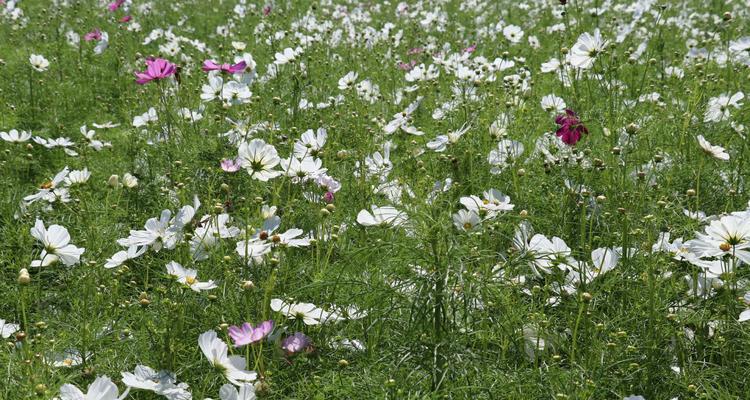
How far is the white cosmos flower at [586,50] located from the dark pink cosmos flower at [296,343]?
3.67 feet

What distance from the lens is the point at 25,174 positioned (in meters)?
2.67

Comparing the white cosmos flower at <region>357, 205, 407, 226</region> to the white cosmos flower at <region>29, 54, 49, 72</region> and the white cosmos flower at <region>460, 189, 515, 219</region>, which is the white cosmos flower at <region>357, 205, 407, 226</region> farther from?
the white cosmos flower at <region>29, 54, 49, 72</region>

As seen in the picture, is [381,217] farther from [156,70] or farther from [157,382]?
[156,70]

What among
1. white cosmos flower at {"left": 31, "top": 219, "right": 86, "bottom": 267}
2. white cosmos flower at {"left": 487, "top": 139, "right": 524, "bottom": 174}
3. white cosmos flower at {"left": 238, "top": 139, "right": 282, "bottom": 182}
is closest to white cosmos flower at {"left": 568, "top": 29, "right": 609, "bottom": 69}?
white cosmos flower at {"left": 487, "top": 139, "right": 524, "bottom": 174}

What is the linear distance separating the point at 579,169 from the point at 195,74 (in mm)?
2383

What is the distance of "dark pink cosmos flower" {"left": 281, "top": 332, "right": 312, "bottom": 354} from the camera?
1454 mm

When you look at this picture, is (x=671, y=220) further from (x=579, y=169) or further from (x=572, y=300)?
(x=572, y=300)

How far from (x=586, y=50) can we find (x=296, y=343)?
1.21m

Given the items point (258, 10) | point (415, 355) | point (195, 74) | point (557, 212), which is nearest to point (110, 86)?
point (195, 74)

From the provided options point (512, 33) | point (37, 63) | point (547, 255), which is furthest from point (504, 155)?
point (37, 63)

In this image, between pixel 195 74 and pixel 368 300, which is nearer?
pixel 368 300

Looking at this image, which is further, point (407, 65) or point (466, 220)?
point (407, 65)

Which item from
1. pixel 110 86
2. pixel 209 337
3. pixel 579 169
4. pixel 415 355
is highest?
pixel 110 86

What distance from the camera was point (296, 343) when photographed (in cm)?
146
